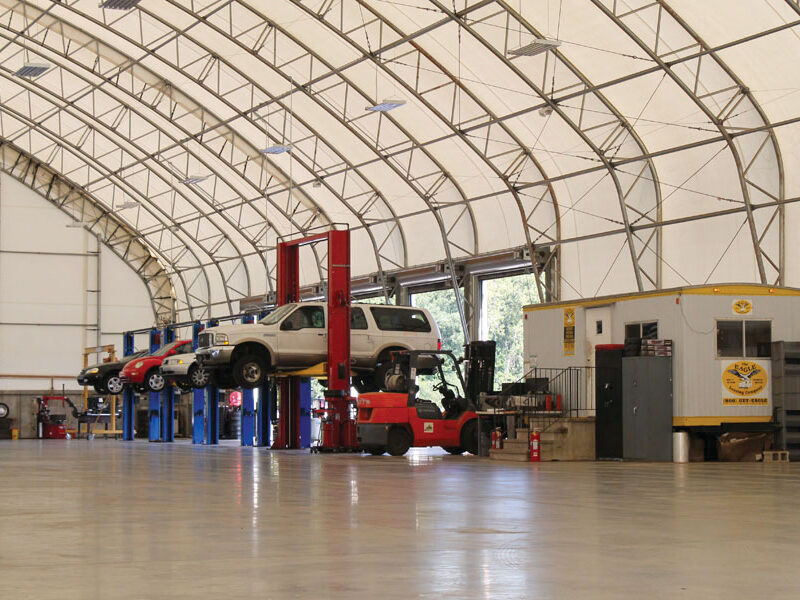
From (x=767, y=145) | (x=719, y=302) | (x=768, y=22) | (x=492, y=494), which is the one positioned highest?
(x=768, y=22)

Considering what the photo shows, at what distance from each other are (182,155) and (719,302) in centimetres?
2586

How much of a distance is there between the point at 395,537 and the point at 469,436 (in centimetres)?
1473

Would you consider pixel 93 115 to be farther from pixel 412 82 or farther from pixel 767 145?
pixel 767 145

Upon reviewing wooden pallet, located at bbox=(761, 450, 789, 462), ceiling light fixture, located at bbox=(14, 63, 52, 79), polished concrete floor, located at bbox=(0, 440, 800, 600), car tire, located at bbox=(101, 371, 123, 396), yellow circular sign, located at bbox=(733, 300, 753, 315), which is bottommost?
wooden pallet, located at bbox=(761, 450, 789, 462)

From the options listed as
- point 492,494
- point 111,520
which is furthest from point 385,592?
point 492,494

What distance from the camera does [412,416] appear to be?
21.6 metres

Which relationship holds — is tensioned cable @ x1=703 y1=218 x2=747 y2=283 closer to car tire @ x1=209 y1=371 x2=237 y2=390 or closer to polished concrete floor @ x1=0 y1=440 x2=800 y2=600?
car tire @ x1=209 y1=371 x2=237 y2=390

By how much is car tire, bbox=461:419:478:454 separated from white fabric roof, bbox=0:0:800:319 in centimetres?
733

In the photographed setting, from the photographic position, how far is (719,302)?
1952 centimetres

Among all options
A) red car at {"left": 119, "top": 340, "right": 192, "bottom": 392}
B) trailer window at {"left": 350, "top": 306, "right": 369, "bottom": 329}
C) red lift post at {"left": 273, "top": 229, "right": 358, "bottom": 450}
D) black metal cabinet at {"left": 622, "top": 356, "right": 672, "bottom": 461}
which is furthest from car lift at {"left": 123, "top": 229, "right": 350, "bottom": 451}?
black metal cabinet at {"left": 622, "top": 356, "right": 672, "bottom": 461}

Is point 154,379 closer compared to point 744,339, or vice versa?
point 744,339

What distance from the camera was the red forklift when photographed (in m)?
21.4

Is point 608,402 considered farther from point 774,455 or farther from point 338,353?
point 338,353

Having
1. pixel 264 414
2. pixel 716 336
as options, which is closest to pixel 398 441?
pixel 716 336
